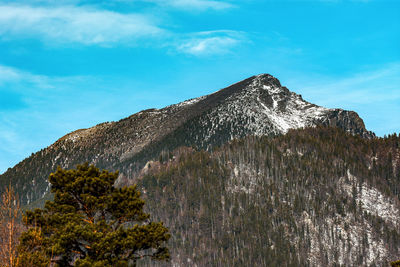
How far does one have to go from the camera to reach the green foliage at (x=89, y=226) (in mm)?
34531

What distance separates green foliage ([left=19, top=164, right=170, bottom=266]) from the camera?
3453 centimetres

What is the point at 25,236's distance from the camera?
108 ft

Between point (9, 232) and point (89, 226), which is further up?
point (89, 226)

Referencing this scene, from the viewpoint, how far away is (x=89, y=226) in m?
35.7

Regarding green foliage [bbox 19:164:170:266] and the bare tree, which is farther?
green foliage [bbox 19:164:170:266]

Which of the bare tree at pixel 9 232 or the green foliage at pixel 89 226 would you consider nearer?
the bare tree at pixel 9 232

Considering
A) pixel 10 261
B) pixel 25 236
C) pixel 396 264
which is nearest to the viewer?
pixel 10 261

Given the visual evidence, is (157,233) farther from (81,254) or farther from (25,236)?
(25,236)

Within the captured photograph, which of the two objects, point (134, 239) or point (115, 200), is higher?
point (115, 200)

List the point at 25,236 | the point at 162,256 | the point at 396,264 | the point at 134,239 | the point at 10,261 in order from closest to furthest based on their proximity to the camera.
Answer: the point at 10,261
the point at 25,236
the point at 134,239
the point at 162,256
the point at 396,264

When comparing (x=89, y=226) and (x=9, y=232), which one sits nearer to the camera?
(x=9, y=232)

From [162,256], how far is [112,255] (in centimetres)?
412

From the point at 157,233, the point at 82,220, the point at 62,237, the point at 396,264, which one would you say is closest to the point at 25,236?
the point at 62,237

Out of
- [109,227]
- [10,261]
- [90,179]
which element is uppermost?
[90,179]
